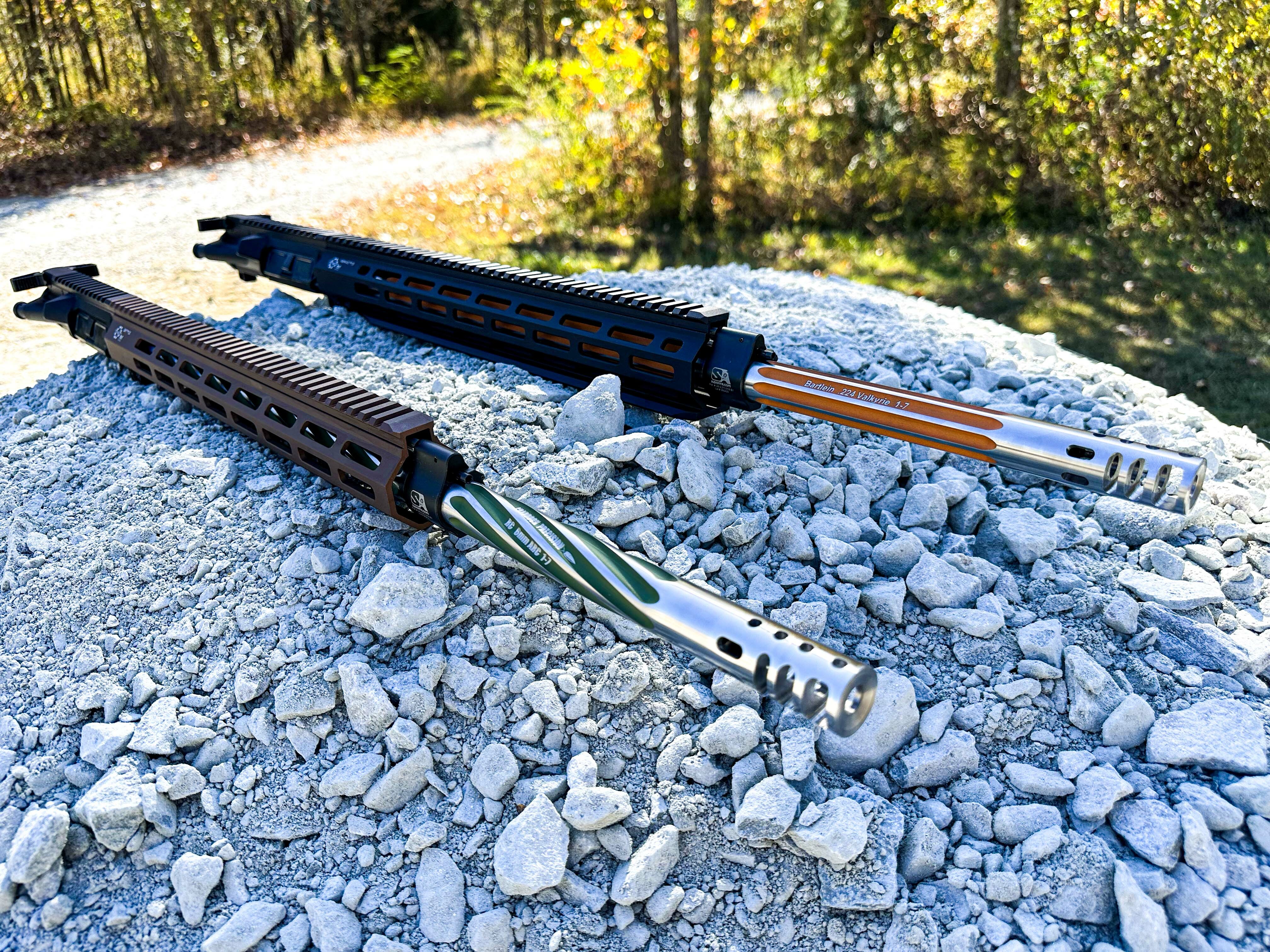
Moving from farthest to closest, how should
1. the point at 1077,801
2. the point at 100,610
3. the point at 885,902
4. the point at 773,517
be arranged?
the point at 773,517, the point at 100,610, the point at 1077,801, the point at 885,902

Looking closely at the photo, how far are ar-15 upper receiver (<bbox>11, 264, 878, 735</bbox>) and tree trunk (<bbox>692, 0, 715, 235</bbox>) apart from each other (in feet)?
19.4

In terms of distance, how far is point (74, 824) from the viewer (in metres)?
2.34

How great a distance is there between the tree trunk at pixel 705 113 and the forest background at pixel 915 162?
22mm

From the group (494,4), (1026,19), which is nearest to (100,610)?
(1026,19)

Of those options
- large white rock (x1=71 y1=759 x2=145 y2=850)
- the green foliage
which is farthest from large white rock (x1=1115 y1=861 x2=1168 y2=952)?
the green foliage

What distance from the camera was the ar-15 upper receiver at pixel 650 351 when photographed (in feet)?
8.09

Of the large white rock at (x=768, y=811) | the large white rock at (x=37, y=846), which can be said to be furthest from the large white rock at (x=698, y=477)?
the large white rock at (x=37, y=846)

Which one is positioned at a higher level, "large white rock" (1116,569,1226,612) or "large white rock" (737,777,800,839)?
"large white rock" (1116,569,1226,612)

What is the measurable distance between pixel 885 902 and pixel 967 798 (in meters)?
0.38

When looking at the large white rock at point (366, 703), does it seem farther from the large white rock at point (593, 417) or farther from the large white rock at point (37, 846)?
the large white rock at point (593, 417)

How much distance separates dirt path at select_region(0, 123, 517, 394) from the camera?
6.47 m

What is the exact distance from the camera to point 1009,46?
28.6 ft

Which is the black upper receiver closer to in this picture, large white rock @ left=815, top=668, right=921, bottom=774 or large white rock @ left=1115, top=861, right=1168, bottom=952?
large white rock @ left=815, top=668, right=921, bottom=774

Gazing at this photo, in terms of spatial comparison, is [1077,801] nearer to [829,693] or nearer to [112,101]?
[829,693]
